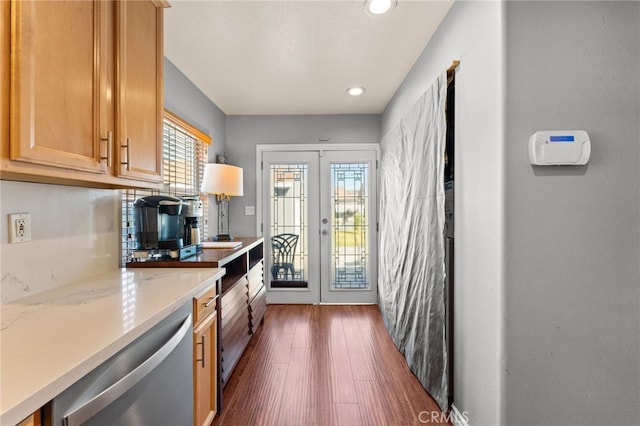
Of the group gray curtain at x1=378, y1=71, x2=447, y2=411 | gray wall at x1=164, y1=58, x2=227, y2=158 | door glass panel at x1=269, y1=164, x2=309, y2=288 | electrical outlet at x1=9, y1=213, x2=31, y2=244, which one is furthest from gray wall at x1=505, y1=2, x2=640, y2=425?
door glass panel at x1=269, y1=164, x2=309, y2=288

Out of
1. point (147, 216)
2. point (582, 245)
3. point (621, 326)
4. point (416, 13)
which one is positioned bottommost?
point (621, 326)

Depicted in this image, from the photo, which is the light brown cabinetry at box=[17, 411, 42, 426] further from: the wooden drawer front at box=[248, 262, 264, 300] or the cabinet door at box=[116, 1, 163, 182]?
the wooden drawer front at box=[248, 262, 264, 300]

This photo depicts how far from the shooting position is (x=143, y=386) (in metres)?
1.00

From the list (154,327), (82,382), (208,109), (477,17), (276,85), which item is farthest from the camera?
(208,109)

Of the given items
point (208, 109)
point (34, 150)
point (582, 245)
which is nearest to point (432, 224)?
point (582, 245)

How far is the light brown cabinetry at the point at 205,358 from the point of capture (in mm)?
1485

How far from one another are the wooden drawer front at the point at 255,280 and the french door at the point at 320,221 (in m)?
0.78

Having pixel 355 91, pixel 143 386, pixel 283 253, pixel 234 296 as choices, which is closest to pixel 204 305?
pixel 143 386

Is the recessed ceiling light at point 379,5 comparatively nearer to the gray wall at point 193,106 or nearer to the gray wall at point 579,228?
the gray wall at point 579,228

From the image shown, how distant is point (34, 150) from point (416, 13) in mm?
2057

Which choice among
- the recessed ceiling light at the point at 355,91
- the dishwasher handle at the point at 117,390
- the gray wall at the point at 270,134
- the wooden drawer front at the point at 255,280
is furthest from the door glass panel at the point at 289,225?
the dishwasher handle at the point at 117,390

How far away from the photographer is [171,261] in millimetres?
1835

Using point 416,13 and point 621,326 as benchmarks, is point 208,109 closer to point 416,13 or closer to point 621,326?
point 416,13
